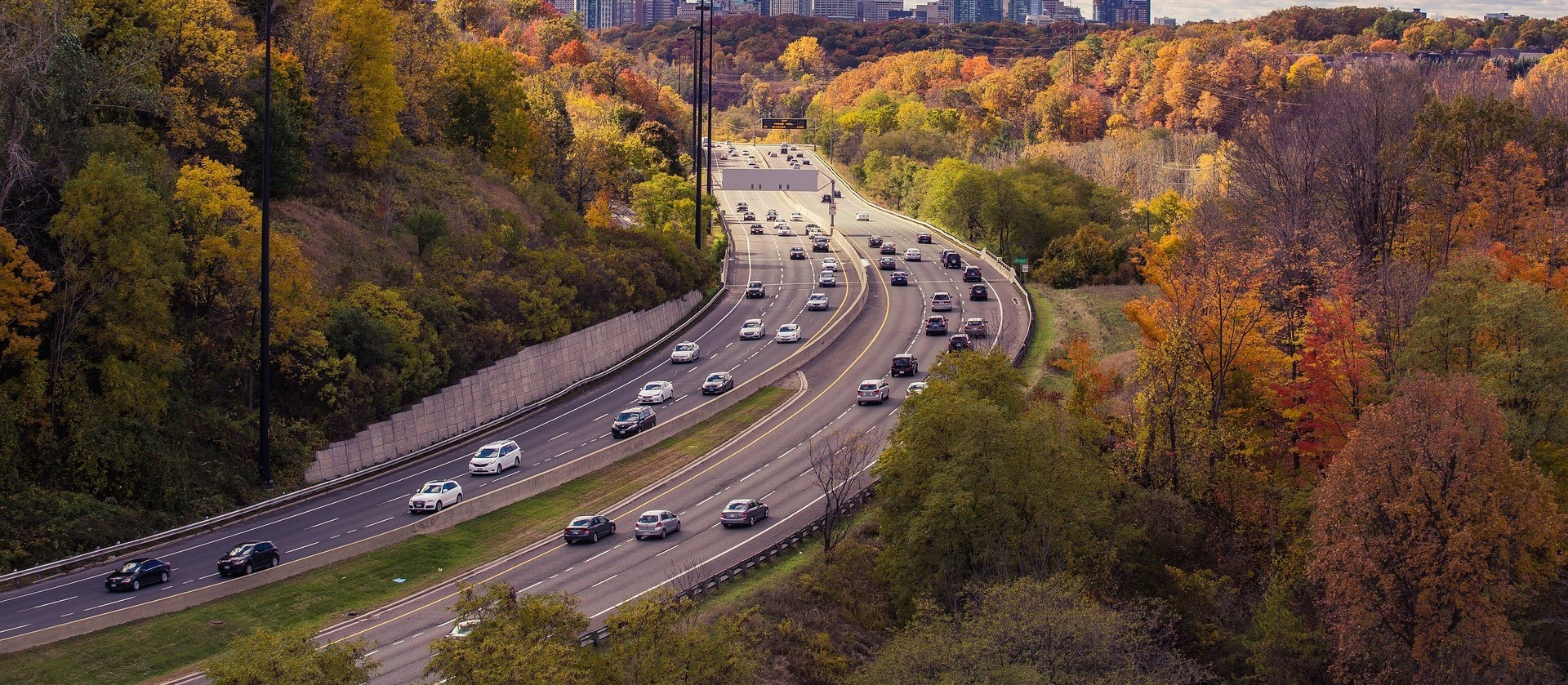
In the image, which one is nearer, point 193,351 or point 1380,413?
point 1380,413

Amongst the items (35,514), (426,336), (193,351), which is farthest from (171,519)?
(426,336)

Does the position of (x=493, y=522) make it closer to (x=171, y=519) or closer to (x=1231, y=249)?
(x=171, y=519)

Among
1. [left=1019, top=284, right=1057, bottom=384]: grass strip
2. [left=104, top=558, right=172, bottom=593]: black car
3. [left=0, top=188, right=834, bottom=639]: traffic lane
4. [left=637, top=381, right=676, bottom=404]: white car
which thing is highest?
[left=1019, top=284, right=1057, bottom=384]: grass strip

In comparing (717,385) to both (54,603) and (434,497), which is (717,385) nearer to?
(434,497)

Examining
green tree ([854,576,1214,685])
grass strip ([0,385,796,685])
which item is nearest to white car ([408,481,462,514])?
grass strip ([0,385,796,685])

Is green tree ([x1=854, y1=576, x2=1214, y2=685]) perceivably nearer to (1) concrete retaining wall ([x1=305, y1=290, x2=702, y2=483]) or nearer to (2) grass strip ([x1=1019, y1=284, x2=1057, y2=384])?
(1) concrete retaining wall ([x1=305, y1=290, x2=702, y2=483])
